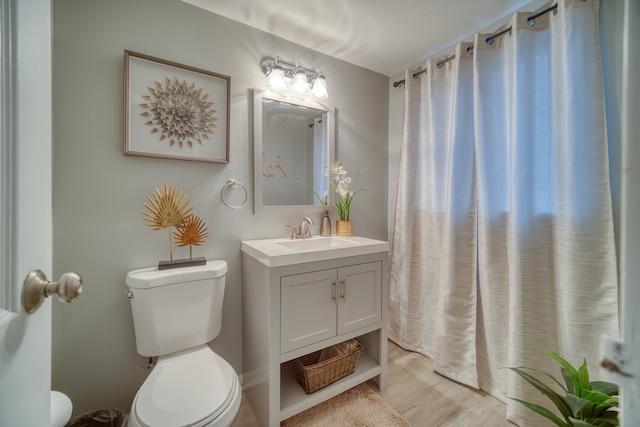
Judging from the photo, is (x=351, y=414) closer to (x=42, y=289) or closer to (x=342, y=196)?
(x=342, y=196)

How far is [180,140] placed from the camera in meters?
1.48

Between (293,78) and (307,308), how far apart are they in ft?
4.93

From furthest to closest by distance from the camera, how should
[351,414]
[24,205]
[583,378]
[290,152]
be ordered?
[290,152]
[351,414]
[583,378]
[24,205]

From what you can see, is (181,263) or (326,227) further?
(326,227)

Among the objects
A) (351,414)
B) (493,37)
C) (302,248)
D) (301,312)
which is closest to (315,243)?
(302,248)

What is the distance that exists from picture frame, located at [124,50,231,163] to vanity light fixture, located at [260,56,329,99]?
0.91 ft

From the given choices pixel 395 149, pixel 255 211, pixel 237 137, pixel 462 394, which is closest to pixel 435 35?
pixel 395 149

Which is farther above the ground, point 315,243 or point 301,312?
point 315,243

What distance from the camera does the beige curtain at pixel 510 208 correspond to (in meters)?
1.23

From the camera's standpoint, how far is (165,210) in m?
1.35

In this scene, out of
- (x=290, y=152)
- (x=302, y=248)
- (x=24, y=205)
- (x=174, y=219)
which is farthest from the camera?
(x=290, y=152)

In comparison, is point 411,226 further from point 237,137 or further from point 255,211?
point 237,137

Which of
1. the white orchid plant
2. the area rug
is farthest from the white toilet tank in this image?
the white orchid plant

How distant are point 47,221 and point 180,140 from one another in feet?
3.55
